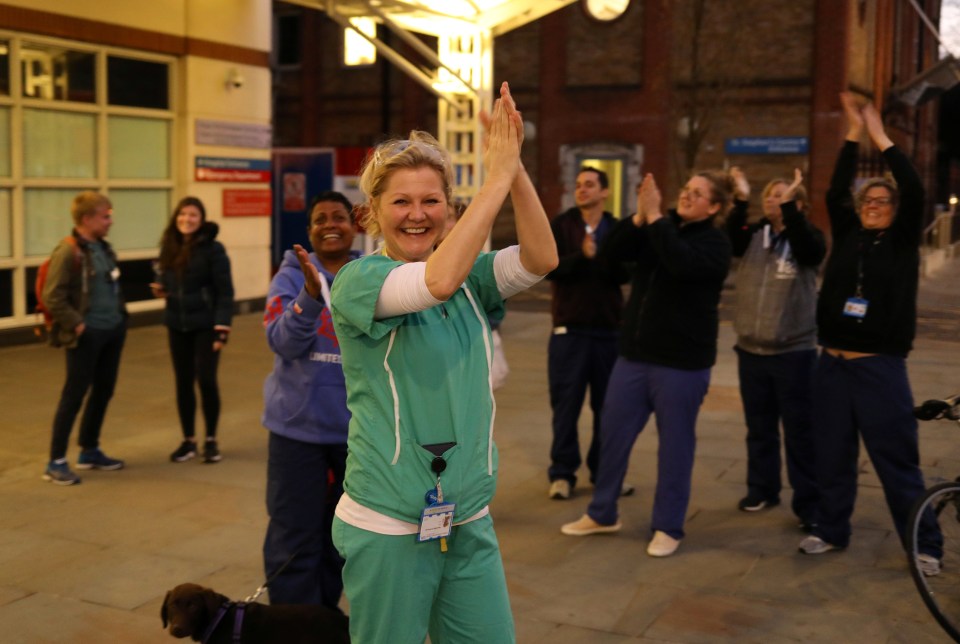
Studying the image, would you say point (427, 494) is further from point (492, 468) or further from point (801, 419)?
point (801, 419)

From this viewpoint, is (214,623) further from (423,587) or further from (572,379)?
(572,379)

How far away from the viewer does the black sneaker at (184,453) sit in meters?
7.82

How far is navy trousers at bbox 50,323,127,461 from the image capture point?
7.24m

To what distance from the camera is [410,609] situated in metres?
2.92

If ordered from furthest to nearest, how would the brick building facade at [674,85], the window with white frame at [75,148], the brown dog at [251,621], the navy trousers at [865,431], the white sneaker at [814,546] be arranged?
1. the brick building facade at [674,85]
2. the window with white frame at [75,148]
3. the white sneaker at [814,546]
4. the navy trousers at [865,431]
5. the brown dog at [251,621]

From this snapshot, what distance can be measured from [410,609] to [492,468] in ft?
1.34

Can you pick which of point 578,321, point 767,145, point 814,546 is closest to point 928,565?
point 814,546

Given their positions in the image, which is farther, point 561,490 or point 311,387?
point 561,490

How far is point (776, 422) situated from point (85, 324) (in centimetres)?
425

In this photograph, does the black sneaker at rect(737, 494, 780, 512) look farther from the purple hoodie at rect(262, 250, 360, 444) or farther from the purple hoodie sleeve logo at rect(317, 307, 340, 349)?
the purple hoodie sleeve logo at rect(317, 307, 340, 349)

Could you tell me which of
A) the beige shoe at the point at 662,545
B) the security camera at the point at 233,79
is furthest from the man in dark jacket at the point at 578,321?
the security camera at the point at 233,79

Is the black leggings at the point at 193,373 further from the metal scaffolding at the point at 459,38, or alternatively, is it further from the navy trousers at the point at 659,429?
the metal scaffolding at the point at 459,38

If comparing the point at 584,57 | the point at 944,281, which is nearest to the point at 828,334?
the point at 944,281

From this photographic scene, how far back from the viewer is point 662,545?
589 cm
